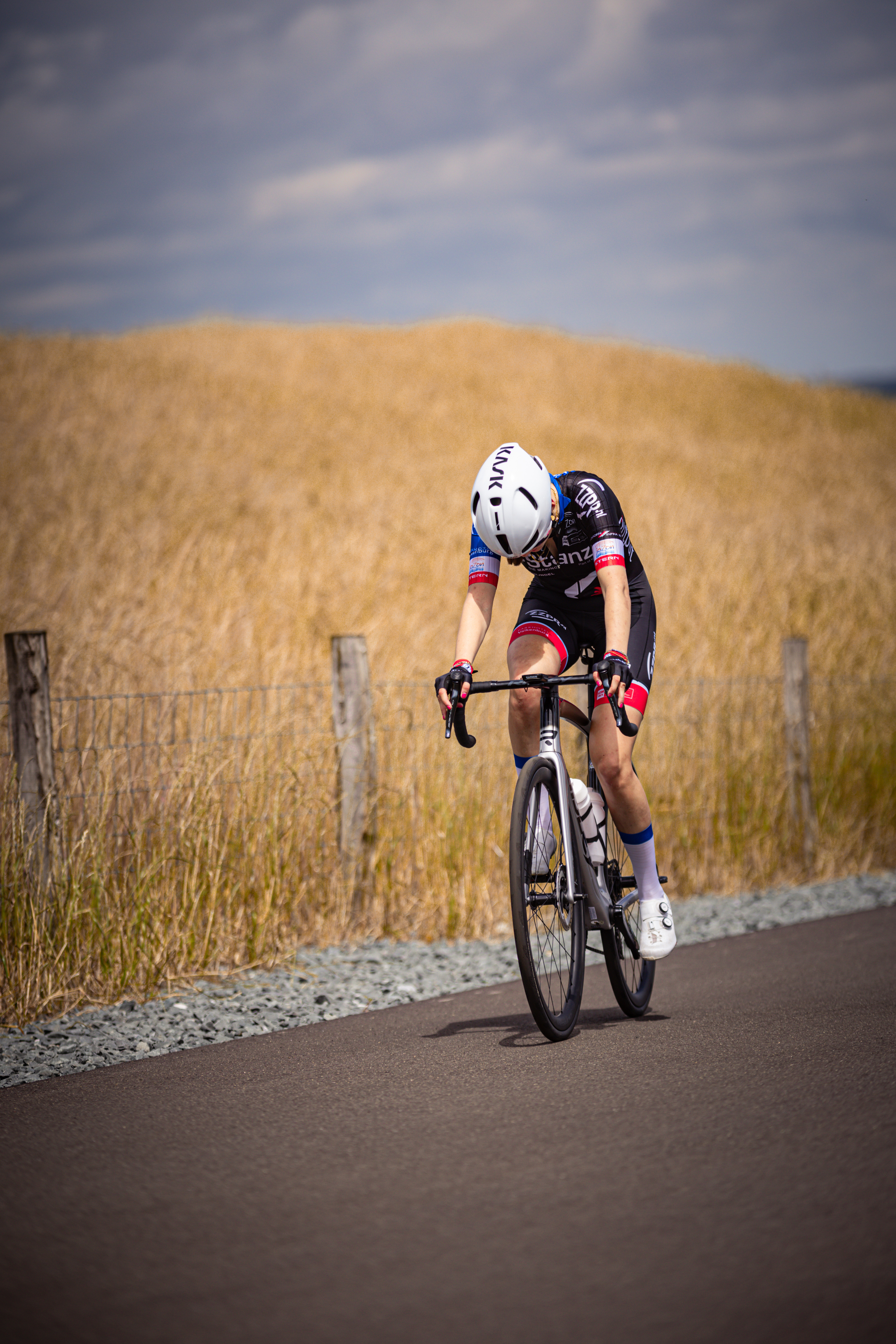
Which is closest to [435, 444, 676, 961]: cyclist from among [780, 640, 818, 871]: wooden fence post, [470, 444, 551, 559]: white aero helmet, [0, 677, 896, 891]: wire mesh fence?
[470, 444, 551, 559]: white aero helmet

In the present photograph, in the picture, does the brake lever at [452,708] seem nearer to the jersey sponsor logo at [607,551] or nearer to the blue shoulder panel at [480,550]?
Result: the blue shoulder panel at [480,550]

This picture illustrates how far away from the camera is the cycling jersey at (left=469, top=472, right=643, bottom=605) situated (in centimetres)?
556

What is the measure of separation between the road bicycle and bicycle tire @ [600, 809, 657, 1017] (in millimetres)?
11

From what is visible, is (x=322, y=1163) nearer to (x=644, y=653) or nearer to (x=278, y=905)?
(x=644, y=653)

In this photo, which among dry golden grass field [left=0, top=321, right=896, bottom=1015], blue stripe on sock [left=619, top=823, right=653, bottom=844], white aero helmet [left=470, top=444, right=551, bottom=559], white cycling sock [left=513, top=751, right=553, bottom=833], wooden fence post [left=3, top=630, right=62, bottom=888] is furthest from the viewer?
dry golden grass field [left=0, top=321, right=896, bottom=1015]

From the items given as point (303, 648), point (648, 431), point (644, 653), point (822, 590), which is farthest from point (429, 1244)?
Result: point (648, 431)

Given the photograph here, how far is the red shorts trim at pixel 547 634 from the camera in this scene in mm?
5926

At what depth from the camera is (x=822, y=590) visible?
18.2 meters

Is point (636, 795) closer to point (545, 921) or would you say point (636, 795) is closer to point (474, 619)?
point (545, 921)

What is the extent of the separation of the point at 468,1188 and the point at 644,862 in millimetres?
2467

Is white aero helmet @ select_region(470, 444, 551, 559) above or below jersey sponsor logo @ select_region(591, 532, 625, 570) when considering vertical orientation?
above

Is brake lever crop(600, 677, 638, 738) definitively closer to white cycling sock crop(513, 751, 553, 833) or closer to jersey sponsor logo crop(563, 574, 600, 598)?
white cycling sock crop(513, 751, 553, 833)

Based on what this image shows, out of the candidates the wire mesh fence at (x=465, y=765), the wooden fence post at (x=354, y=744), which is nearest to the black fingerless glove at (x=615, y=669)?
the wire mesh fence at (x=465, y=765)

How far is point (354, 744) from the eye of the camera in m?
8.51
